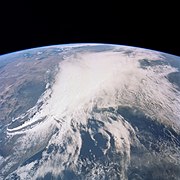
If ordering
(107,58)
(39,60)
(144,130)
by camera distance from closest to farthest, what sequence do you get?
1. (144,130)
2. (107,58)
3. (39,60)

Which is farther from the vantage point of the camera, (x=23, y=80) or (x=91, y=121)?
(x=23, y=80)

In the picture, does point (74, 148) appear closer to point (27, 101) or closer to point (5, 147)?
point (5, 147)

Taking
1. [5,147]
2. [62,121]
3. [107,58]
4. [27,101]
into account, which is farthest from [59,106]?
[107,58]

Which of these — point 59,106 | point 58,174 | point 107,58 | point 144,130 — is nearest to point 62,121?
point 59,106

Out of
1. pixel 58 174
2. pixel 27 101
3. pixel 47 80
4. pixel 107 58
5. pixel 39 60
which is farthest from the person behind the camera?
pixel 39 60

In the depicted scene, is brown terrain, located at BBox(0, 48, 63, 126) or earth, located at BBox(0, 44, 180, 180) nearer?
earth, located at BBox(0, 44, 180, 180)

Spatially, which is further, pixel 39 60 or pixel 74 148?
pixel 39 60

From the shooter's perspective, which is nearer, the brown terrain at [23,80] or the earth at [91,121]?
the earth at [91,121]
